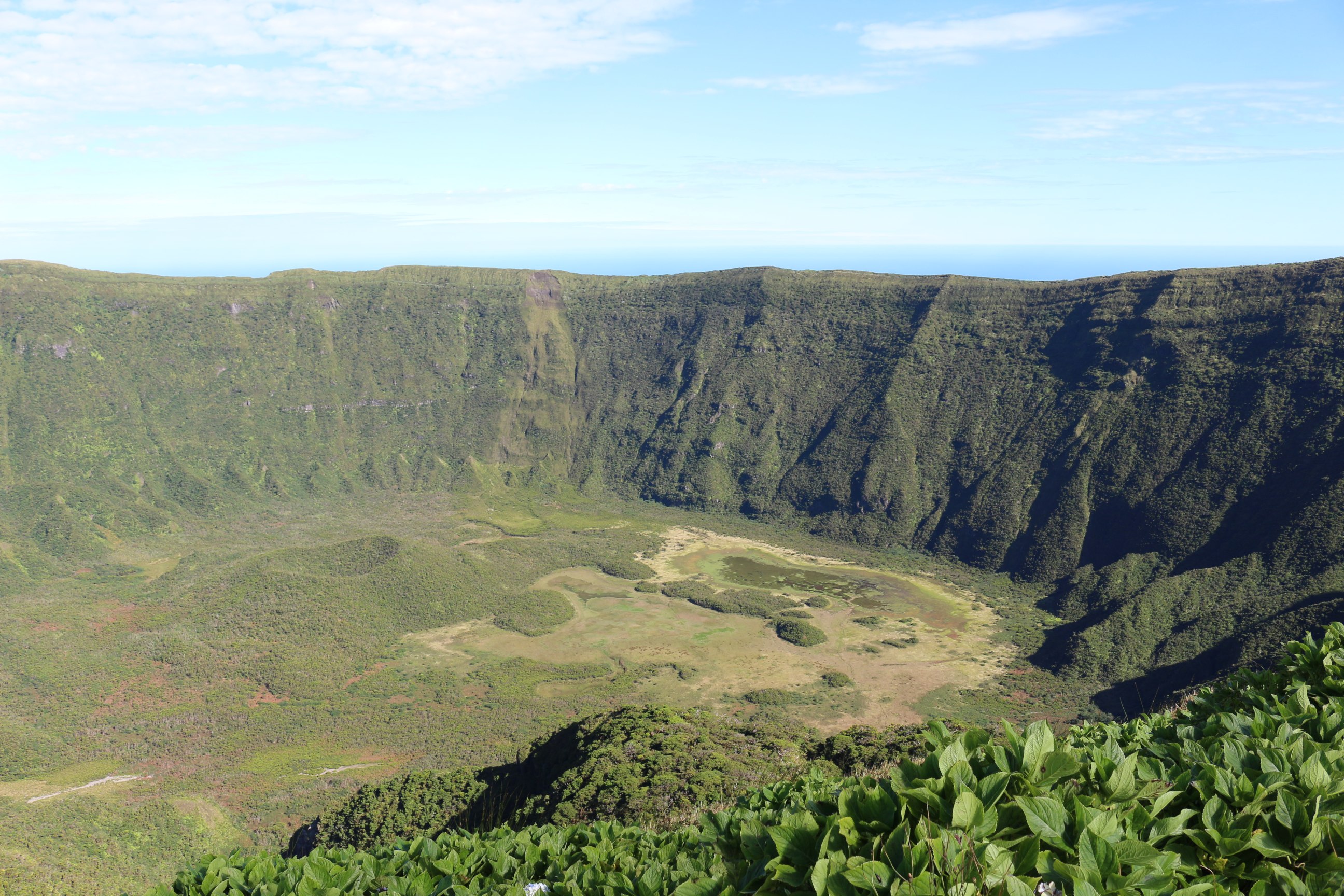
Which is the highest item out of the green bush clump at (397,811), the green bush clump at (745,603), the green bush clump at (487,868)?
the green bush clump at (487,868)

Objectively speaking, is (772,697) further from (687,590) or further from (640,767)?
(640,767)

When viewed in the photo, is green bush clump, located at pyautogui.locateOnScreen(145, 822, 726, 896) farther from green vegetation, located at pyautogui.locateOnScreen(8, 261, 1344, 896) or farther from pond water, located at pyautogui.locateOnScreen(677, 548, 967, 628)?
pond water, located at pyautogui.locateOnScreen(677, 548, 967, 628)

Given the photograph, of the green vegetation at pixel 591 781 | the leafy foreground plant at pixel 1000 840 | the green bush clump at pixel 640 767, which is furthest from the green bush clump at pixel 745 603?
the leafy foreground plant at pixel 1000 840

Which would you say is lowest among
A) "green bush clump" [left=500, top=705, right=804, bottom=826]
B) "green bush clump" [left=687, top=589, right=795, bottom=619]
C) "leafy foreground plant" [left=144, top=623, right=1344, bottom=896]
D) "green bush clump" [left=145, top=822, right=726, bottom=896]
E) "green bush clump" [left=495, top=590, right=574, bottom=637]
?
"green bush clump" [left=495, top=590, right=574, bottom=637]

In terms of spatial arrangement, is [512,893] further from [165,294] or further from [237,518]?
[165,294]

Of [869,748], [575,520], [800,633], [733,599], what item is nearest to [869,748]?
[869,748]

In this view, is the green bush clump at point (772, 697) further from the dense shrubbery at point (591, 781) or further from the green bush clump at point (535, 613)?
the green bush clump at point (535, 613)

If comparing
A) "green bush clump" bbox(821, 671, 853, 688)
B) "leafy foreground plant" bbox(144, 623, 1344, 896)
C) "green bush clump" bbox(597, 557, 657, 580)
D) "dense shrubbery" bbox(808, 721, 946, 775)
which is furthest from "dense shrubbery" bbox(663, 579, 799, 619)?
"leafy foreground plant" bbox(144, 623, 1344, 896)
